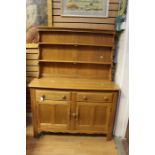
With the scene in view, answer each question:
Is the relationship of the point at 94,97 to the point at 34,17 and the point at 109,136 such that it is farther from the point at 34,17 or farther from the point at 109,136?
the point at 34,17

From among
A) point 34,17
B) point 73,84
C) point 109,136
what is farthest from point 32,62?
point 109,136

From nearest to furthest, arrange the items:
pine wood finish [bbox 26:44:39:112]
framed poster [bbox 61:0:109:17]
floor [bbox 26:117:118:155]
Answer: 1. floor [bbox 26:117:118:155]
2. framed poster [bbox 61:0:109:17]
3. pine wood finish [bbox 26:44:39:112]

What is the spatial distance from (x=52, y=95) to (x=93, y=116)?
54 cm

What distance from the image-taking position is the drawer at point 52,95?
184 cm

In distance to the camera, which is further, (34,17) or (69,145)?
(34,17)

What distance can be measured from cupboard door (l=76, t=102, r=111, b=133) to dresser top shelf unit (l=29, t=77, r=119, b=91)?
0.20 m

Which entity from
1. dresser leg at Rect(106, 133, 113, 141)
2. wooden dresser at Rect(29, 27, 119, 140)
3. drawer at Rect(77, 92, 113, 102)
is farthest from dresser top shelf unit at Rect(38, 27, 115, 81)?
dresser leg at Rect(106, 133, 113, 141)

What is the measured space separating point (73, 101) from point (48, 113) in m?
0.34

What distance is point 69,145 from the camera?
6.28ft

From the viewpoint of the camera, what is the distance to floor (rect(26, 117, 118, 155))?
5.95 feet

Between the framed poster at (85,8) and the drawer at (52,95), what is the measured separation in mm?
967

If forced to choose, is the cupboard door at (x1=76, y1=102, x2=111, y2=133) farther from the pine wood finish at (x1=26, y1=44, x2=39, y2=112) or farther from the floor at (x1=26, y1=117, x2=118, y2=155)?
the pine wood finish at (x1=26, y1=44, x2=39, y2=112)
